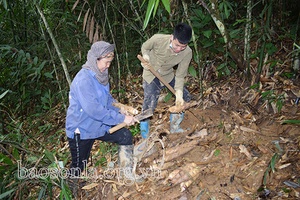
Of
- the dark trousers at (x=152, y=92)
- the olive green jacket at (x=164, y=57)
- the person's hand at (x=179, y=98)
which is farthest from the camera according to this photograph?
the dark trousers at (x=152, y=92)

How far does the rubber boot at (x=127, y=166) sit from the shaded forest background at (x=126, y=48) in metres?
0.68

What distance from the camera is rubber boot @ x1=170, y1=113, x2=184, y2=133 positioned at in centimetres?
398

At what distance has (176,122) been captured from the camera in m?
4.02

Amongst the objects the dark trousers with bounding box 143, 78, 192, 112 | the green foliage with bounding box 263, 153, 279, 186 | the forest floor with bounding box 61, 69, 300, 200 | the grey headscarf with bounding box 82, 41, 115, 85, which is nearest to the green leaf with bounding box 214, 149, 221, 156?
the forest floor with bounding box 61, 69, 300, 200

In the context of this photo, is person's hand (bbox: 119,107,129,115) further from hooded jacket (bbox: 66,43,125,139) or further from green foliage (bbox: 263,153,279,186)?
green foliage (bbox: 263,153,279,186)

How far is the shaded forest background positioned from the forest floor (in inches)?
8.4

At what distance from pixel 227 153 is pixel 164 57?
4.97ft

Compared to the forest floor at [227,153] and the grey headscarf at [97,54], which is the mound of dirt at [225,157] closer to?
the forest floor at [227,153]

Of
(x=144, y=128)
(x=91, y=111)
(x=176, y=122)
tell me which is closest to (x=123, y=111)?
(x=91, y=111)

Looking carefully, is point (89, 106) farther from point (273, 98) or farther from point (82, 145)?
point (273, 98)

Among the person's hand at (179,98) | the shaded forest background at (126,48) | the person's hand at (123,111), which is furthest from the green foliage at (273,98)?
the person's hand at (123,111)

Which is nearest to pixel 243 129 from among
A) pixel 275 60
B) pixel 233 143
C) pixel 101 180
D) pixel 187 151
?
pixel 233 143

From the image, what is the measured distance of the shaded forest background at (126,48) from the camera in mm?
3846

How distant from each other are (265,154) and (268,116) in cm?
81
